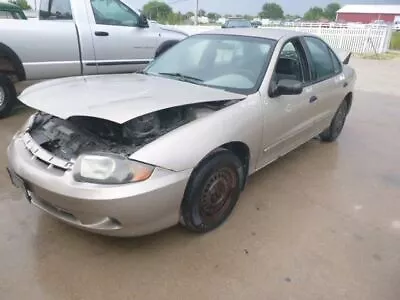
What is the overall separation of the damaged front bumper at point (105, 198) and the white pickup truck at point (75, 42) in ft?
11.5

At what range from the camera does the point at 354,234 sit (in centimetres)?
304

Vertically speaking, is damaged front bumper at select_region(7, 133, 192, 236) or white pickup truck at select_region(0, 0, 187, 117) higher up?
white pickup truck at select_region(0, 0, 187, 117)

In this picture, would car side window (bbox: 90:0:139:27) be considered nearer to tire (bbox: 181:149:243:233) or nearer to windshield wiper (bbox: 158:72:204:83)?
windshield wiper (bbox: 158:72:204:83)

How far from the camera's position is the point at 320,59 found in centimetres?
436

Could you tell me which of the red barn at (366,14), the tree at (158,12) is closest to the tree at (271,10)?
the red barn at (366,14)

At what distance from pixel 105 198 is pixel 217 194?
1.00m

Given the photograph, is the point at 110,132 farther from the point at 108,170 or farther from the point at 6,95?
the point at 6,95

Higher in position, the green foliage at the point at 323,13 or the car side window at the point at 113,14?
the car side window at the point at 113,14

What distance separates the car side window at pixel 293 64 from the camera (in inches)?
150

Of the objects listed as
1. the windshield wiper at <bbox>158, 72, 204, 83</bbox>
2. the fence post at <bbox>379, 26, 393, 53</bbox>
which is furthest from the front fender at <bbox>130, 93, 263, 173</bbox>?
the fence post at <bbox>379, 26, 393, 53</bbox>

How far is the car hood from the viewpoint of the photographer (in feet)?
8.04

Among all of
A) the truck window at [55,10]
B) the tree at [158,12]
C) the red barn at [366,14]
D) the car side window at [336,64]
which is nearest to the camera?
the car side window at [336,64]

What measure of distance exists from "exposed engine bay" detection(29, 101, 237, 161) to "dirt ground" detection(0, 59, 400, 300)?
2.31 ft

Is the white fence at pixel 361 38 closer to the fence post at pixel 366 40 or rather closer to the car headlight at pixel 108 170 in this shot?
the fence post at pixel 366 40
